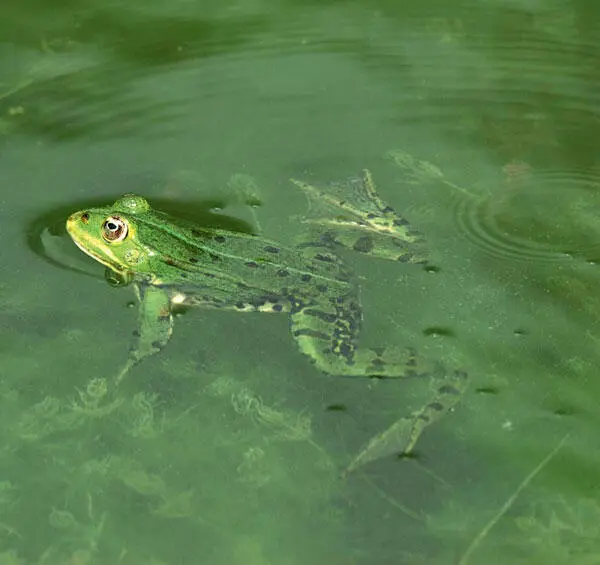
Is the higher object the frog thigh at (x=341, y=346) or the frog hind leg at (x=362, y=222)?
the frog hind leg at (x=362, y=222)

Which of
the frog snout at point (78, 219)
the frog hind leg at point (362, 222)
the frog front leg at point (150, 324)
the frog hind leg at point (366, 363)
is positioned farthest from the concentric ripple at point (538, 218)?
the frog snout at point (78, 219)

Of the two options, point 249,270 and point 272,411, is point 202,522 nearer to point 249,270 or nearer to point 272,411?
point 272,411

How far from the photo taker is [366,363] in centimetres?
393

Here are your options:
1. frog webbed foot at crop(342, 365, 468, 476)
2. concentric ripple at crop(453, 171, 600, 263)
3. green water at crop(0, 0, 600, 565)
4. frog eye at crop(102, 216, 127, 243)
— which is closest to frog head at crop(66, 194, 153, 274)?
frog eye at crop(102, 216, 127, 243)

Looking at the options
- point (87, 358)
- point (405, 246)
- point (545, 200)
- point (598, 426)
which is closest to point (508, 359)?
point (598, 426)

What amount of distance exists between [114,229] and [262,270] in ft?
2.37

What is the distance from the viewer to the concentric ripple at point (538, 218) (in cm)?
449

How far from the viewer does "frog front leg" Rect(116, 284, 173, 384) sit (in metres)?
4.00

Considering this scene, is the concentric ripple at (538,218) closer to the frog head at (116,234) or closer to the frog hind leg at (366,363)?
the frog hind leg at (366,363)

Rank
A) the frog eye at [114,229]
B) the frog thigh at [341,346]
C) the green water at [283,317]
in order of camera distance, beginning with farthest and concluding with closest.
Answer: the frog eye at [114,229] → the frog thigh at [341,346] → the green water at [283,317]

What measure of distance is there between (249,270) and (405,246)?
0.79 metres

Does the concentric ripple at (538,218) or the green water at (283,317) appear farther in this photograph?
the concentric ripple at (538,218)

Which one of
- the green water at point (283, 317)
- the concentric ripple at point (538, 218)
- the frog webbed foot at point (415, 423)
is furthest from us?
the concentric ripple at point (538, 218)

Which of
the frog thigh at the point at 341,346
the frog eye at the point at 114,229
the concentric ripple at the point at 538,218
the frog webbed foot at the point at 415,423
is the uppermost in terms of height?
the frog eye at the point at 114,229
